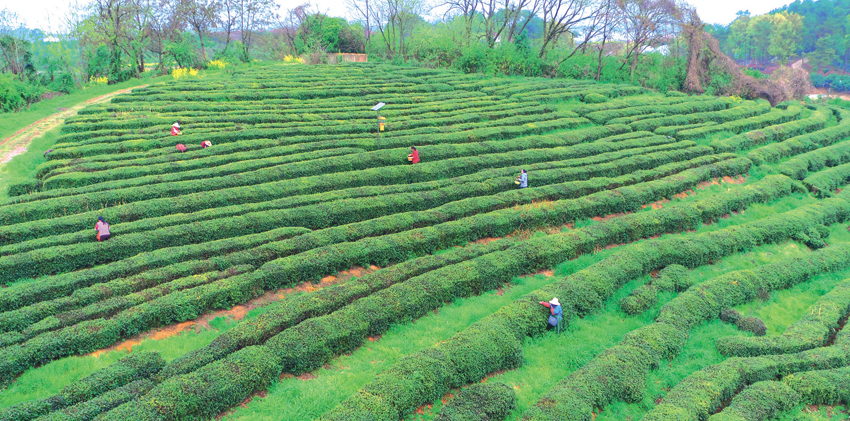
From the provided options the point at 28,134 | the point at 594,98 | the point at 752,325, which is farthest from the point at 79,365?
the point at 594,98

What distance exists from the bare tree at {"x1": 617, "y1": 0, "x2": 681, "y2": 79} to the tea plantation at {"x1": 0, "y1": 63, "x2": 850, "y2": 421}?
69.0ft

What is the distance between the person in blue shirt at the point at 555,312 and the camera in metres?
12.0

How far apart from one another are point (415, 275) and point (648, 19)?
40984 millimetres

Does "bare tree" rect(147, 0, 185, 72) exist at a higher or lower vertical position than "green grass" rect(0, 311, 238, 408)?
Result: higher

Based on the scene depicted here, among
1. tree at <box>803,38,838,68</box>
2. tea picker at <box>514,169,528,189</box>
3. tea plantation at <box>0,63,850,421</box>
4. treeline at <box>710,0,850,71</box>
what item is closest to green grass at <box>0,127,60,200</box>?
tea plantation at <box>0,63,850,421</box>

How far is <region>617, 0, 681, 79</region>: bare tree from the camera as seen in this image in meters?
43.1

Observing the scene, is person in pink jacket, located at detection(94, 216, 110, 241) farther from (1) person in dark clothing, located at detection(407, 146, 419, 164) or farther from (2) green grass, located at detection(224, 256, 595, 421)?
(1) person in dark clothing, located at detection(407, 146, 419, 164)

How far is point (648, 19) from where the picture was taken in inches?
1718

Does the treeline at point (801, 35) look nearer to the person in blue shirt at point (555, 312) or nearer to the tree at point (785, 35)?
the tree at point (785, 35)

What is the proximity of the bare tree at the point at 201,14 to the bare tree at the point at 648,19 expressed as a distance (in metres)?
41.9

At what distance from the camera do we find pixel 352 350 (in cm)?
1120

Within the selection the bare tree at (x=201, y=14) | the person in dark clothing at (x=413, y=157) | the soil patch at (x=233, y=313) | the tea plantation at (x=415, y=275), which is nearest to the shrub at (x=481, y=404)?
the tea plantation at (x=415, y=275)

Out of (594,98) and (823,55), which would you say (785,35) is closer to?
(823,55)

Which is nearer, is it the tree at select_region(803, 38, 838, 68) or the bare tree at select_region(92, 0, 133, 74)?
the bare tree at select_region(92, 0, 133, 74)
